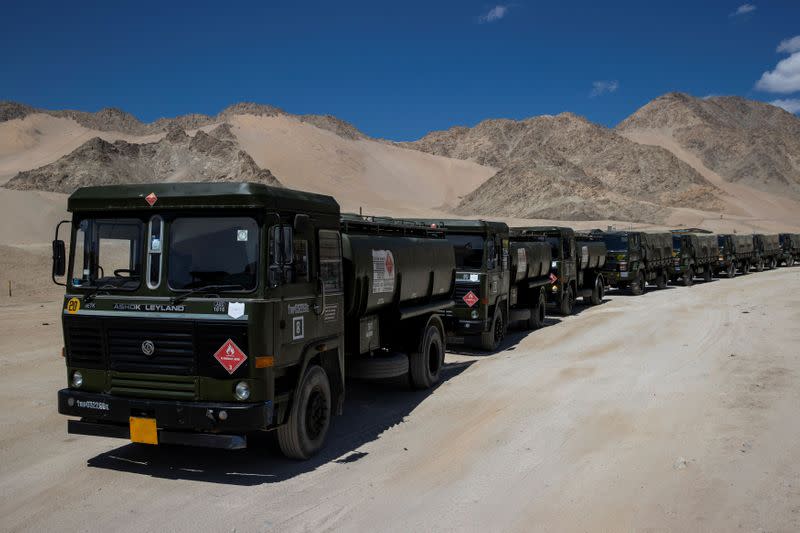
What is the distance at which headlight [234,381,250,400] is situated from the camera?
661cm

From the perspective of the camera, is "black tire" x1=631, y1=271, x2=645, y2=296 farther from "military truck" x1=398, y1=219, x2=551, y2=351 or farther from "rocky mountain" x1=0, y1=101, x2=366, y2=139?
"rocky mountain" x1=0, y1=101, x2=366, y2=139

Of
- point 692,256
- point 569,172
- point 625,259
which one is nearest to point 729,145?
point 569,172

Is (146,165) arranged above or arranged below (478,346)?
above

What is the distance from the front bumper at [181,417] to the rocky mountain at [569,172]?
276 feet

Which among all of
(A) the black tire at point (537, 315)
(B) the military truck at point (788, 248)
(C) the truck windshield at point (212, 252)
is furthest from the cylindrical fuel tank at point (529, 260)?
(B) the military truck at point (788, 248)

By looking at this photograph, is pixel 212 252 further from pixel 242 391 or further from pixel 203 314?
pixel 242 391

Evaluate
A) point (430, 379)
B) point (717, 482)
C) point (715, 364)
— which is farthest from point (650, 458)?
point (715, 364)

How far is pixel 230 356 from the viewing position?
6.59m

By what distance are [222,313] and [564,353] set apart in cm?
951

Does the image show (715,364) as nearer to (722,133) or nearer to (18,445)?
(18,445)

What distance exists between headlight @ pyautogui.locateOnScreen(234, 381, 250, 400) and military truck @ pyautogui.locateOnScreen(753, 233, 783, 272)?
45.0 meters

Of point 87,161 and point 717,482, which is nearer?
point 717,482

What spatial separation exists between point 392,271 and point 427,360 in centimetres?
211

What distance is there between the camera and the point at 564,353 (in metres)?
14.5
